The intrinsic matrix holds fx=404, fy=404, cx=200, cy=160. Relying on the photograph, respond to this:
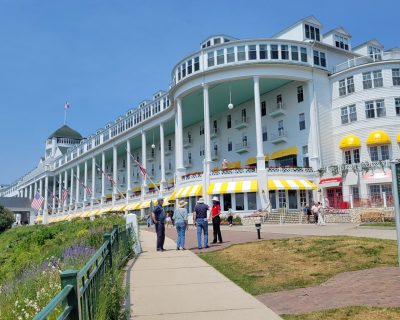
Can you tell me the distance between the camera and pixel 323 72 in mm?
41938

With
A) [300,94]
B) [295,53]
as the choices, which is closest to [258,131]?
[300,94]

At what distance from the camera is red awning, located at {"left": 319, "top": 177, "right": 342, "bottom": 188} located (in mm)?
36688

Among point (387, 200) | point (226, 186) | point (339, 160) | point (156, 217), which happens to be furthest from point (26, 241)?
point (339, 160)

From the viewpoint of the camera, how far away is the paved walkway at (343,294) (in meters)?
6.34

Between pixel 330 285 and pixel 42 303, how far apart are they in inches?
210

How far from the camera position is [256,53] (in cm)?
4081

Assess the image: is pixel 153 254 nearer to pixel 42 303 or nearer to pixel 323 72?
pixel 42 303

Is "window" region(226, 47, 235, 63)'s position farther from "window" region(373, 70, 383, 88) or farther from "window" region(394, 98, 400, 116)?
"window" region(394, 98, 400, 116)

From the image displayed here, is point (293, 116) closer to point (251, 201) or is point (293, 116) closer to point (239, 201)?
point (251, 201)

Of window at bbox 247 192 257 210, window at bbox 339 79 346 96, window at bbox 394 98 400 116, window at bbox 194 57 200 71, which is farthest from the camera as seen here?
window at bbox 194 57 200 71

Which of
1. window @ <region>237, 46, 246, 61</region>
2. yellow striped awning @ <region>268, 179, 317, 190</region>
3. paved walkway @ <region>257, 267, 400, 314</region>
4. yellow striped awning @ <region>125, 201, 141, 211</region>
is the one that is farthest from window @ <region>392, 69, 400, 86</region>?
yellow striped awning @ <region>125, 201, 141, 211</region>

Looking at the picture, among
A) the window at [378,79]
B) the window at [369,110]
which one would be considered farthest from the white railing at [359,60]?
the window at [369,110]

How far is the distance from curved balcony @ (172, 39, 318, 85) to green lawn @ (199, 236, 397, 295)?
29726 millimetres

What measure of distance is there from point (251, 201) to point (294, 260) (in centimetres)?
2748
